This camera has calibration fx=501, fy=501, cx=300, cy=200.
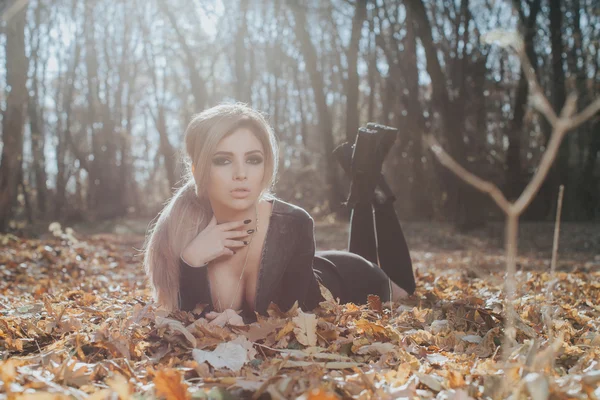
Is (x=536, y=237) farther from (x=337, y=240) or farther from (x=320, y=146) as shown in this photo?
(x=320, y=146)

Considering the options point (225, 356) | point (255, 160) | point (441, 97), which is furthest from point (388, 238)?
point (441, 97)

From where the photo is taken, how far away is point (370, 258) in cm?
420

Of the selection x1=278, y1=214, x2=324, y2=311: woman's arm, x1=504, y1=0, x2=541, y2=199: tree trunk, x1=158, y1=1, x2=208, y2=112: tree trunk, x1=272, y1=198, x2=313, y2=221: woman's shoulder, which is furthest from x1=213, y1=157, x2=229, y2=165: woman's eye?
x1=158, y1=1, x2=208, y2=112: tree trunk

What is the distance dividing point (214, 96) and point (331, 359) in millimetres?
25453

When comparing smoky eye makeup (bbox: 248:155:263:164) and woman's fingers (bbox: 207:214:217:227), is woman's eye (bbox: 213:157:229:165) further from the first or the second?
woman's fingers (bbox: 207:214:217:227)

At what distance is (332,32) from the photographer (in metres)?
19.4

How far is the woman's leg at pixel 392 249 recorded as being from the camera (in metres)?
4.00

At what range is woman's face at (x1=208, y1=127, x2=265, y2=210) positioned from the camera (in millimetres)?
2635

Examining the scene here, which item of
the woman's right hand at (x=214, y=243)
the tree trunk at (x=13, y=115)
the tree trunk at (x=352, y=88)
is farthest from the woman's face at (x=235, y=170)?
the tree trunk at (x=352, y=88)

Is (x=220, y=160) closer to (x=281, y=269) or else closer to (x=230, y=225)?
(x=230, y=225)

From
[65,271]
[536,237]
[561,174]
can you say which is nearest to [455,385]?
[65,271]

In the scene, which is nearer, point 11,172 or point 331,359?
point 331,359

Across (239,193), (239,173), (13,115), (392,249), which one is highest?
(13,115)

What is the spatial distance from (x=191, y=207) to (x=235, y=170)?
0.37 meters
